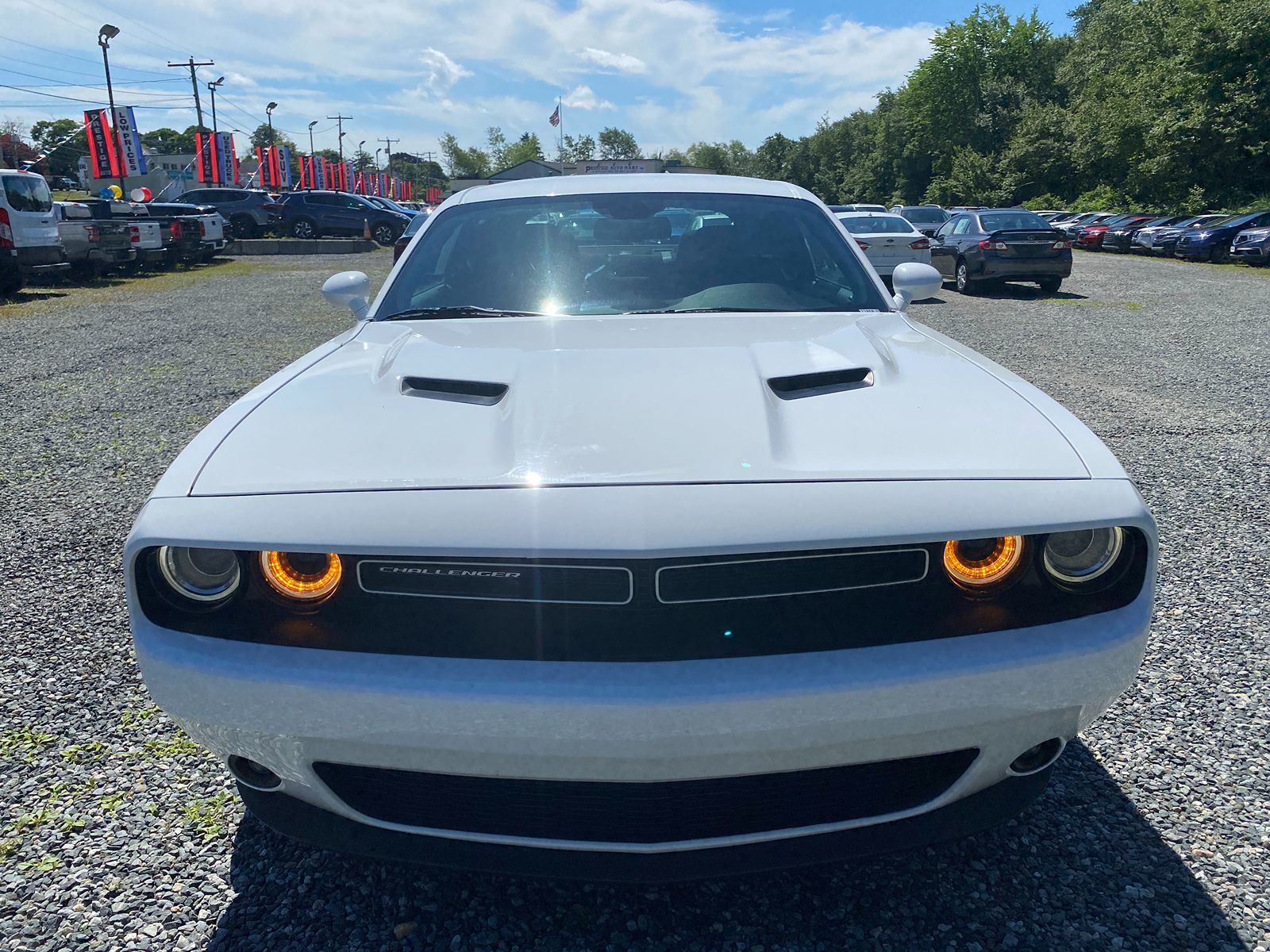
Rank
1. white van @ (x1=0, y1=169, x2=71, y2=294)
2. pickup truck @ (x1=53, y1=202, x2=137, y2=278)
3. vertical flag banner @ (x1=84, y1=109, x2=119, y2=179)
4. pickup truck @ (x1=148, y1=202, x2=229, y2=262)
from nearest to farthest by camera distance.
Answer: white van @ (x1=0, y1=169, x2=71, y2=294), pickup truck @ (x1=53, y1=202, x2=137, y2=278), pickup truck @ (x1=148, y1=202, x2=229, y2=262), vertical flag banner @ (x1=84, y1=109, x2=119, y2=179)

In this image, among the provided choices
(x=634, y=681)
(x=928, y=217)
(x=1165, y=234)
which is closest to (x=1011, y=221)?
(x=928, y=217)

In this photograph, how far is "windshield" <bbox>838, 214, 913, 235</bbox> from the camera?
14.6 meters

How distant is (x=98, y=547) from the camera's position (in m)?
3.90

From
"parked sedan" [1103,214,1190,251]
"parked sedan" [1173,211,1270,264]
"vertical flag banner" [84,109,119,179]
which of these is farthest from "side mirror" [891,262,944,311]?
"vertical flag banner" [84,109,119,179]

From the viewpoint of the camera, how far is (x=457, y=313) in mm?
2686

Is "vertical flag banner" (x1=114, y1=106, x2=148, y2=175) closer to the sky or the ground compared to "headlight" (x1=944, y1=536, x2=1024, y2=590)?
closer to the sky

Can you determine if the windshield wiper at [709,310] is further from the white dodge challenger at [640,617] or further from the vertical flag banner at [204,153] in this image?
the vertical flag banner at [204,153]

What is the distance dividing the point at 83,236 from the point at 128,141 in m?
18.9

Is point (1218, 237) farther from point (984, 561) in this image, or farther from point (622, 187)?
point (984, 561)

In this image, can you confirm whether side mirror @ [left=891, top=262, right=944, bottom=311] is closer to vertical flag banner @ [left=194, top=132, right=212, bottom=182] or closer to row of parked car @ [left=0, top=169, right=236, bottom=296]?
row of parked car @ [left=0, top=169, right=236, bottom=296]

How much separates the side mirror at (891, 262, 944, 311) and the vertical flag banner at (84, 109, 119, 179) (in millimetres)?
32793

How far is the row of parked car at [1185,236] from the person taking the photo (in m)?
22.9

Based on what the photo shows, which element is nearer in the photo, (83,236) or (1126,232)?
(83,236)

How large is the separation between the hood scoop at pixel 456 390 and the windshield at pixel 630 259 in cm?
72
